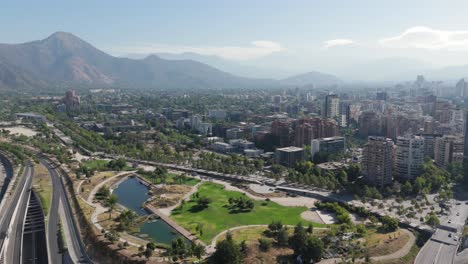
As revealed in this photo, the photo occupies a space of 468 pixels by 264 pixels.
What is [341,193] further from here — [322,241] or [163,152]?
[163,152]

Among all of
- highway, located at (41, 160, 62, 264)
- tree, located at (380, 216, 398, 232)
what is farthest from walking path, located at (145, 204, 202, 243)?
tree, located at (380, 216, 398, 232)

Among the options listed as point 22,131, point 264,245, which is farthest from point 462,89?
point 264,245

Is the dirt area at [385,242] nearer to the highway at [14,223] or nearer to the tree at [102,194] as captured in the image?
the highway at [14,223]

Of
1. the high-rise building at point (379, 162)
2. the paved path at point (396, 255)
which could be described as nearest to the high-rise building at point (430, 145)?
the high-rise building at point (379, 162)

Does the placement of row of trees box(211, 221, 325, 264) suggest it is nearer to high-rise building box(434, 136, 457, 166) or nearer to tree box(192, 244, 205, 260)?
tree box(192, 244, 205, 260)

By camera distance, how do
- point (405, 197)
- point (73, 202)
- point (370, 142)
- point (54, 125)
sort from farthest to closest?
1. point (54, 125)
2. point (370, 142)
3. point (405, 197)
4. point (73, 202)

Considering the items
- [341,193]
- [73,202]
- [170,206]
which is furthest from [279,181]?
[73,202]

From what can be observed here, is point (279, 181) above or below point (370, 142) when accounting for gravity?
below
